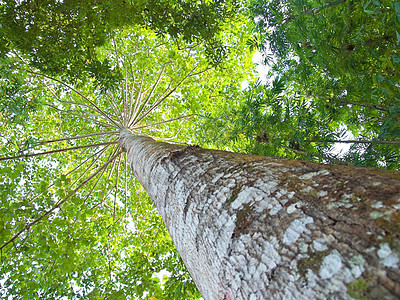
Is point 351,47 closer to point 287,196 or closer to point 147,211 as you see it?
point 287,196

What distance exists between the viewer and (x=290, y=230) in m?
0.79

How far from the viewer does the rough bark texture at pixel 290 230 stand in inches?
23.6

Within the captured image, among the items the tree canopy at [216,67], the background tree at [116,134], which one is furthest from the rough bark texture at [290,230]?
the background tree at [116,134]

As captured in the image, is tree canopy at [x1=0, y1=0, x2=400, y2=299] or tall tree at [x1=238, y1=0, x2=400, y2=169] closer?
tall tree at [x1=238, y1=0, x2=400, y2=169]

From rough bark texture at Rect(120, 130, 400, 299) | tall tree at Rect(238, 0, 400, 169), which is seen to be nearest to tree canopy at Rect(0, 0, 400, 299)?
tall tree at Rect(238, 0, 400, 169)

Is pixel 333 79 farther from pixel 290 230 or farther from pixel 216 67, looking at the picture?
pixel 290 230

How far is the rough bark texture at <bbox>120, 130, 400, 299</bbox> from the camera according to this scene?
0.60m

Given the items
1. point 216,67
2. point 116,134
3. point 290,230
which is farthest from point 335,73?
point 116,134

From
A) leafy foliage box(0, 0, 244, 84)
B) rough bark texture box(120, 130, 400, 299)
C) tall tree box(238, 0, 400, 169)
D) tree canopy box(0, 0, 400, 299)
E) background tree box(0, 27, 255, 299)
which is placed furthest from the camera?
→ background tree box(0, 27, 255, 299)

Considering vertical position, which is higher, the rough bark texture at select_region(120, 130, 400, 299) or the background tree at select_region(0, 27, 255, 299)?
the background tree at select_region(0, 27, 255, 299)

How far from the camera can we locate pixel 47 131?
23.1ft

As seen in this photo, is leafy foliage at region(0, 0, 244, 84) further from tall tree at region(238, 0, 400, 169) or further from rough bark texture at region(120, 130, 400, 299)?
rough bark texture at region(120, 130, 400, 299)

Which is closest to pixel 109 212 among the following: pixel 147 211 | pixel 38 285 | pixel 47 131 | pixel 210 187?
pixel 147 211

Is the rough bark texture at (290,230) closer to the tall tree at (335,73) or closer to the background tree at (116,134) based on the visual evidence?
the tall tree at (335,73)
